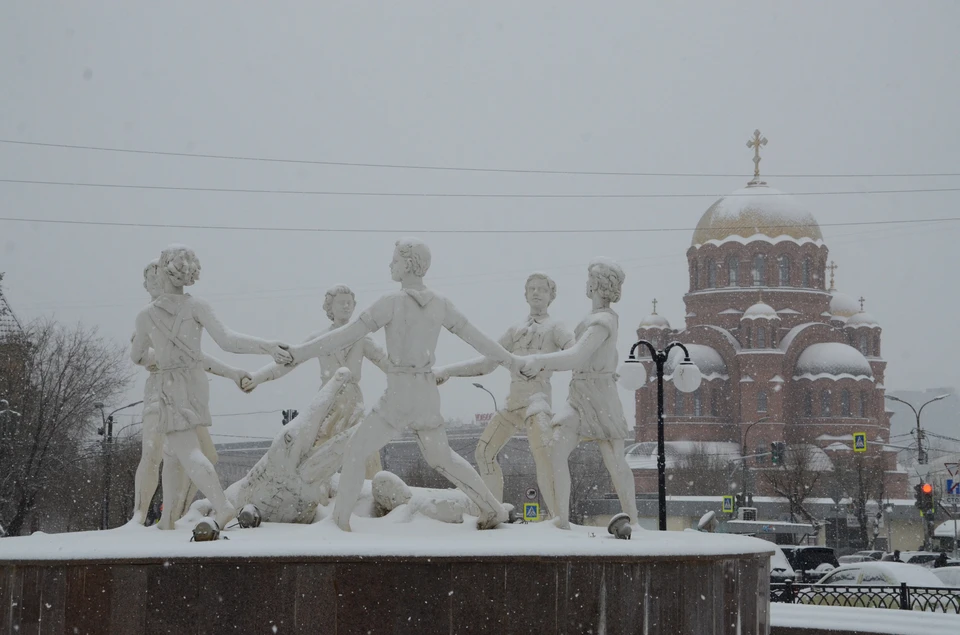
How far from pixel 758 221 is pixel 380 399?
73581 mm

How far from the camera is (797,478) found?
60.3 metres

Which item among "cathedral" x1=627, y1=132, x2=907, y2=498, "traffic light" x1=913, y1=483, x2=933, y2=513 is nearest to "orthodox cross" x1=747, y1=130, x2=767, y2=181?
"cathedral" x1=627, y1=132, x2=907, y2=498

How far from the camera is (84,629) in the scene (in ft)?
23.7

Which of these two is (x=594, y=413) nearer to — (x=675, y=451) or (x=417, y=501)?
(x=417, y=501)

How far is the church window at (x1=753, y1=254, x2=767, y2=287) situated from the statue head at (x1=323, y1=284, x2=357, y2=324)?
71311mm

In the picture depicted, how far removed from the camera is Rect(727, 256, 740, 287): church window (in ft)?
260

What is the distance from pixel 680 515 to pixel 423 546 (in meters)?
51.4

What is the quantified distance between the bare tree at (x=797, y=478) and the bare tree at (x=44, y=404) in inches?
1331

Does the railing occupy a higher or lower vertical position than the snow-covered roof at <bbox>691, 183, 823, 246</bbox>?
lower

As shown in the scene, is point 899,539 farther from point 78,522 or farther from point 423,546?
point 423,546

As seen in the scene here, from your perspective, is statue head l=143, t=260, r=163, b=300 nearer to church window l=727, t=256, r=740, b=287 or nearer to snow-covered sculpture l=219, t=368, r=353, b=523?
snow-covered sculpture l=219, t=368, r=353, b=523

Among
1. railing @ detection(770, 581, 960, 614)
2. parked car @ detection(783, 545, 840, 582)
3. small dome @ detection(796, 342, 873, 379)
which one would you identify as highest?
small dome @ detection(796, 342, 873, 379)

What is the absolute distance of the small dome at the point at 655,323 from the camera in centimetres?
8062

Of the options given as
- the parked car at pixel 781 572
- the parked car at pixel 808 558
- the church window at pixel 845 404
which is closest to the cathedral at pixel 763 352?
the church window at pixel 845 404
